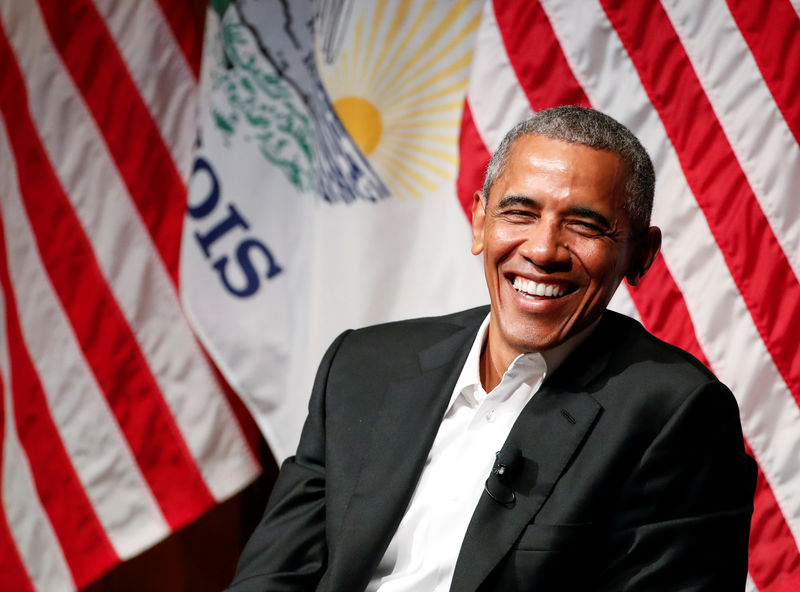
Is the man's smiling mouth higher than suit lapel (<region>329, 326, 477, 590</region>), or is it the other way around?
the man's smiling mouth

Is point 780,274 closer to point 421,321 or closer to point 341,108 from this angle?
point 421,321

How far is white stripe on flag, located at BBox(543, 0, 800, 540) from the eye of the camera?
2.10 m

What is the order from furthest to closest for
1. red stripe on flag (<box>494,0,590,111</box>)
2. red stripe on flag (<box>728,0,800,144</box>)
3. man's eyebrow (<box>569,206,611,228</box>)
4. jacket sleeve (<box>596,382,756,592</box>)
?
red stripe on flag (<box>494,0,590,111</box>) < red stripe on flag (<box>728,0,800,144</box>) < man's eyebrow (<box>569,206,611,228</box>) < jacket sleeve (<box>596,382,756,592</box>)

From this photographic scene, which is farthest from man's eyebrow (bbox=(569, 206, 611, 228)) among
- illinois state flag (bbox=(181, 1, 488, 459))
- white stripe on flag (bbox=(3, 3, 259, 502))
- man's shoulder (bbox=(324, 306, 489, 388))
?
white stripe on flag (bbox=(3, 3, 259, 502))

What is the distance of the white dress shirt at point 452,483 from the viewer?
148cm

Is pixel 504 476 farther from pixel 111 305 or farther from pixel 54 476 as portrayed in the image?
pixel 54 476

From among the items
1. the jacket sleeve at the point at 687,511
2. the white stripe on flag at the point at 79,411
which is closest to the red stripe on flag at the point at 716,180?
the jacket sleeve at the point at 687,511

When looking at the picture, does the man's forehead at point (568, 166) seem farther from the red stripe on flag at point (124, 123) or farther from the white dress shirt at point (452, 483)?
the red stripe on flag at point (124, 123)

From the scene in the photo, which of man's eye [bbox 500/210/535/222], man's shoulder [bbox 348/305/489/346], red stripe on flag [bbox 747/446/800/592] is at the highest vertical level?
man's eye [bbox 500/210/535/222]

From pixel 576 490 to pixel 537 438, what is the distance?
0.33ft

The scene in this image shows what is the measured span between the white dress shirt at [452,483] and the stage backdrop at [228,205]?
789 mm

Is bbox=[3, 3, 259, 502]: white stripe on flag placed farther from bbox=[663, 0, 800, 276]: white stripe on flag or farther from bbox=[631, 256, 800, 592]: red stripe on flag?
bbox=[663, 0, 800, 276]: white stripe on flag

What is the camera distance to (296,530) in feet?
5.25

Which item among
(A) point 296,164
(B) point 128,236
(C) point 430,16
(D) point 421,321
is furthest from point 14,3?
(D) point 421,321
